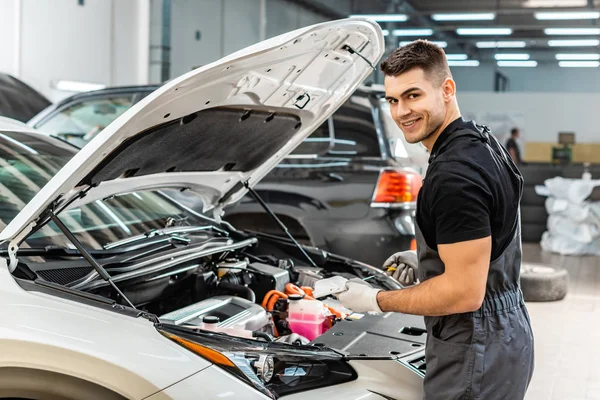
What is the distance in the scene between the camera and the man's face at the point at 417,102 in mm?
1925

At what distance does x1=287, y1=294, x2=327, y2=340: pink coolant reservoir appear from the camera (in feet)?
9.11

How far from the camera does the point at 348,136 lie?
5395mm

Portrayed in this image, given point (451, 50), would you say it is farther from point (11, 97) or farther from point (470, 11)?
point (11, 97)

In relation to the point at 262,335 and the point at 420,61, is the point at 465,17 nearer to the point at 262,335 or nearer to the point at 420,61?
the point at 262,335

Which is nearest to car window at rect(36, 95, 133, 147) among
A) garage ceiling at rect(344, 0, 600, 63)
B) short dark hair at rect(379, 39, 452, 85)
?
short dark hair at rect(379, 39, 452, 85)

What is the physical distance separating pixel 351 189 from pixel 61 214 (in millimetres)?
2647

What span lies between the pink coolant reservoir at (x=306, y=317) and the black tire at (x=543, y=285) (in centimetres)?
376

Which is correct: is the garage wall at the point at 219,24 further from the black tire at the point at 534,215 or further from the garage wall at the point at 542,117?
the black tire at the point at 534,215

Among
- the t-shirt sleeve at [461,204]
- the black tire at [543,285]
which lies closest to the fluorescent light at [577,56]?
the black tire at [543,285]

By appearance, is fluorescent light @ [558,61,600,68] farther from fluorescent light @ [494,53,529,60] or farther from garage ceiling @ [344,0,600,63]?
fluorescent light @ [494,53,529,60]

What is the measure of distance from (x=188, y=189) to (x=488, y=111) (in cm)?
1208

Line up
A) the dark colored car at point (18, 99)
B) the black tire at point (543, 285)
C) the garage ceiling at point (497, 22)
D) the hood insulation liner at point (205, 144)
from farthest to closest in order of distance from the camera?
1. the garage ceiling at point (497, 22)
2. the dark colored car at point (18, 99)
3. the black tire at point (543, 285)
4. the hood insulation liner at point (205, 144)

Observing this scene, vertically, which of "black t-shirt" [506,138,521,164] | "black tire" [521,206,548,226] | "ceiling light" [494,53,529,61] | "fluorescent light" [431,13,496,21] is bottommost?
"black tire" [521,206,548,226]

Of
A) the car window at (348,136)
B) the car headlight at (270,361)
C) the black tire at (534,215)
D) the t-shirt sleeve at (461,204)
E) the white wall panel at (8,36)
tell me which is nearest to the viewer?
the t-shirt sleeve at (461,204)
